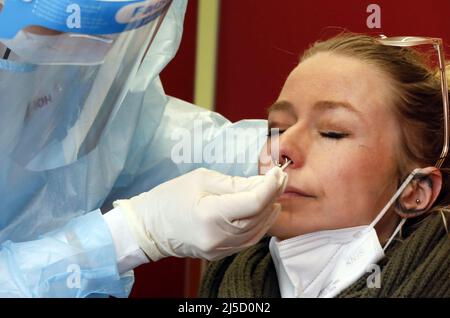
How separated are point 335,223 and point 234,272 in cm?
17

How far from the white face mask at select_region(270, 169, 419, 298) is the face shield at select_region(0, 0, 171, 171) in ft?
1.05

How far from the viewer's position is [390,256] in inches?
42.4

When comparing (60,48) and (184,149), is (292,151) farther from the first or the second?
(60,48)

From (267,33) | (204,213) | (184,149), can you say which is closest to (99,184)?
(184,149)

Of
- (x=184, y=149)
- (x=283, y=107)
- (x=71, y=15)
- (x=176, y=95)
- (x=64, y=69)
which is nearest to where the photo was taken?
(x=71, y=15)

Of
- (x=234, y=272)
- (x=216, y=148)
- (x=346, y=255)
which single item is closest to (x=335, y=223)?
(x=346, y=255)

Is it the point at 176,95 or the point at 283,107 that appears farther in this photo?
the point at 176,95

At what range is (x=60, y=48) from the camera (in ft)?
3.28

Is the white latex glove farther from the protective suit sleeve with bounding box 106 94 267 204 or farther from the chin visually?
the protective suit sleeve with bounding box 106 94 267 204

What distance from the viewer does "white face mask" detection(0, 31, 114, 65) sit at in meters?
0.97

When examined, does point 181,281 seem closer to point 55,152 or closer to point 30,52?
point 55,152

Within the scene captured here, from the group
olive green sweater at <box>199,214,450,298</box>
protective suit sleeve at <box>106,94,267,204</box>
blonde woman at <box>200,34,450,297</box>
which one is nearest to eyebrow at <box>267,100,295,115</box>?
blonde woman at <box>200,34,450,297</box>

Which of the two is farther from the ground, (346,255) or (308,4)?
(308,4)

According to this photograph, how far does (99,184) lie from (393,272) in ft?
1.46
